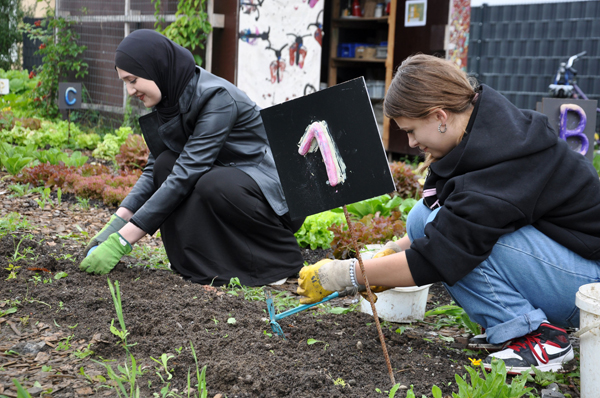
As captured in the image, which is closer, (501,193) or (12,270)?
(501,193)

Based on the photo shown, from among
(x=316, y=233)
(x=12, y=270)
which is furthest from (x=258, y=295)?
(x=12, y=270)

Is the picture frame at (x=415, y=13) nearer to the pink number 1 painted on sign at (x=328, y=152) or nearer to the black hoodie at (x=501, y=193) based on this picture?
the black hoodie at (x=501, y=193)

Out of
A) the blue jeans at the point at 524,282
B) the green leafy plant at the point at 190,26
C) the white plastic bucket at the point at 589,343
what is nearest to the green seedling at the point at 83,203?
the green leafy plant at the point at 190,26

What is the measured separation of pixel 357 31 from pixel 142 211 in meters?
6.64

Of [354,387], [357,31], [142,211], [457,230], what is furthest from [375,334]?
[357,31]

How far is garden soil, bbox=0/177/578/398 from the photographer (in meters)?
1.77

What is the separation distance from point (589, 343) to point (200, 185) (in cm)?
185

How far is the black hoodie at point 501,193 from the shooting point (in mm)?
1786

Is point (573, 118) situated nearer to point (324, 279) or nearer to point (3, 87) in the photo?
point (324, 279)

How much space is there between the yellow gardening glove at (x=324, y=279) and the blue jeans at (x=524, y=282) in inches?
14.7

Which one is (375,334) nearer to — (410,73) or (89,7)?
(410,73)

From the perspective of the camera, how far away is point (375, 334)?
7.39ft

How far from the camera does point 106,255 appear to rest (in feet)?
8.86

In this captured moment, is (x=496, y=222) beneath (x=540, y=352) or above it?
above
